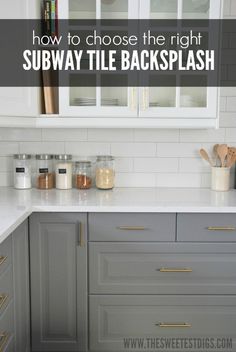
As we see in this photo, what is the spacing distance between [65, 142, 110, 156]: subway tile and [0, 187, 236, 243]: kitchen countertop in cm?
30

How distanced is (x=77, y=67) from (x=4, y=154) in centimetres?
76

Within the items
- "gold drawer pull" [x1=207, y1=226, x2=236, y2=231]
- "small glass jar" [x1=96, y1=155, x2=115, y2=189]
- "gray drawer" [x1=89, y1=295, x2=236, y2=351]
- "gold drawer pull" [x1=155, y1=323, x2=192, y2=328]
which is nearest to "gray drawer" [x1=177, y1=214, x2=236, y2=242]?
"gold drawer pull" [x1=207, y1=226, x2=236, y2=231]

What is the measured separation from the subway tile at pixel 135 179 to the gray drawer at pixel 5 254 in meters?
0.99

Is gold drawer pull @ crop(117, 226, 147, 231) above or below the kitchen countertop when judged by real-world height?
below

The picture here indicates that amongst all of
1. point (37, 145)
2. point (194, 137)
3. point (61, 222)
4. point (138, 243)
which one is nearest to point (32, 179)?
point (37, 145)

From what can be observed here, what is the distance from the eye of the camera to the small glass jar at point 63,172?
2.31 metres

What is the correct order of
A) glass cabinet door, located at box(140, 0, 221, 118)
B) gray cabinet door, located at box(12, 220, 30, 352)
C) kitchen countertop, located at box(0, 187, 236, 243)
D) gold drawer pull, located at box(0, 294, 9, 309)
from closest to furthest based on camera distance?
gold drawer pull, located at box(0, 294, 9, 309) < gray cabinet door, located at box(12, 220, 30, 352) < kitchen countertop, located at box(0, 187, 236, 243) < glass cabinet door, located at box(140, 0, 221, 118)

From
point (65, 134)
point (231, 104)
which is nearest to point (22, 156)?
point (65, 134)

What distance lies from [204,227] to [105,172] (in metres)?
0.69

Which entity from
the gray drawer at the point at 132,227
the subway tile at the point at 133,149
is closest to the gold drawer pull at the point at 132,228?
the gray drawer at the point at 132,227

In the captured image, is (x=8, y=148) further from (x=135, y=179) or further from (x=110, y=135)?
(x=135, y=179)

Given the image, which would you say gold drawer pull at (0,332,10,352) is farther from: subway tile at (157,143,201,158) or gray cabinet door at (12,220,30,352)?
subway tile at (157,143,201,158)

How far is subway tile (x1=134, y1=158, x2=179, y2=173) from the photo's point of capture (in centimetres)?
245

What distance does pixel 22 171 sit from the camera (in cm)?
231
